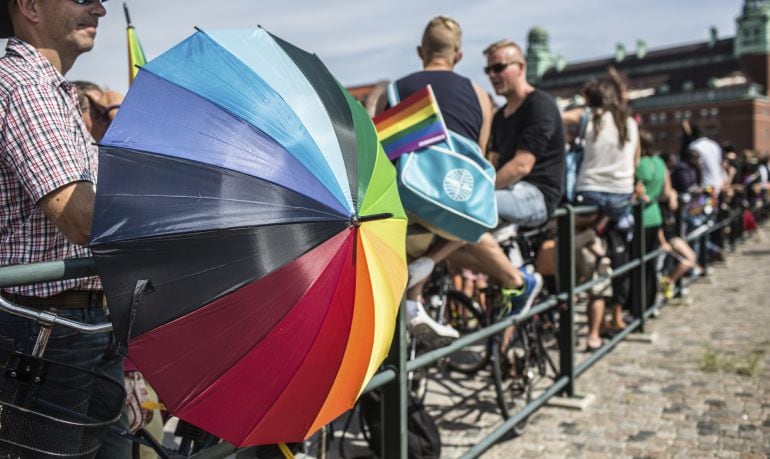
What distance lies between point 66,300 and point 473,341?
83.0 inches

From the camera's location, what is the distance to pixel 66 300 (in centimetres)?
221

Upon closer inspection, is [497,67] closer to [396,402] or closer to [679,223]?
[396,402]

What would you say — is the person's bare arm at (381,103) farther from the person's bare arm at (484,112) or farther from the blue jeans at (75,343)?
the blue jeans at (75,343)

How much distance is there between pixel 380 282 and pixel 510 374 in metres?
3.60

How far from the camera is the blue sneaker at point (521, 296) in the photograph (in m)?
4.70

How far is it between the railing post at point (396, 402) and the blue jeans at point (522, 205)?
5.04 ft

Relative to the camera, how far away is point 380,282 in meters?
2.21

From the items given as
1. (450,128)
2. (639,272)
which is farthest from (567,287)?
(639,272)

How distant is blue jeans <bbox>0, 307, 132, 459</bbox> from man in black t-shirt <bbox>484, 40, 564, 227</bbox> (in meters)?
2.78

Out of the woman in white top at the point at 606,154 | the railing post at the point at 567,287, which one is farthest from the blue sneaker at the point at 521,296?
the woman in white top at the point at 606,154

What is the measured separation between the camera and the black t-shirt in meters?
4.90

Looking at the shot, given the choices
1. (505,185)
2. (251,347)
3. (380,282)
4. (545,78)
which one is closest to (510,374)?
(505,185)

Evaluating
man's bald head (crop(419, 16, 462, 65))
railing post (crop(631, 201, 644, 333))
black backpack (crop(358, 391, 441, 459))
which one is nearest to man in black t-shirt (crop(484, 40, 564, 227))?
man's bald head (crop(419, 16, 462, 65))

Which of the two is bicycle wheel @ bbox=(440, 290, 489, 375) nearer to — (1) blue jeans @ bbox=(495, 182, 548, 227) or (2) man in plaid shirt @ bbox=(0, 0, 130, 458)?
(1) blue jeans @ bbox=(495, 182, 548, 227)
